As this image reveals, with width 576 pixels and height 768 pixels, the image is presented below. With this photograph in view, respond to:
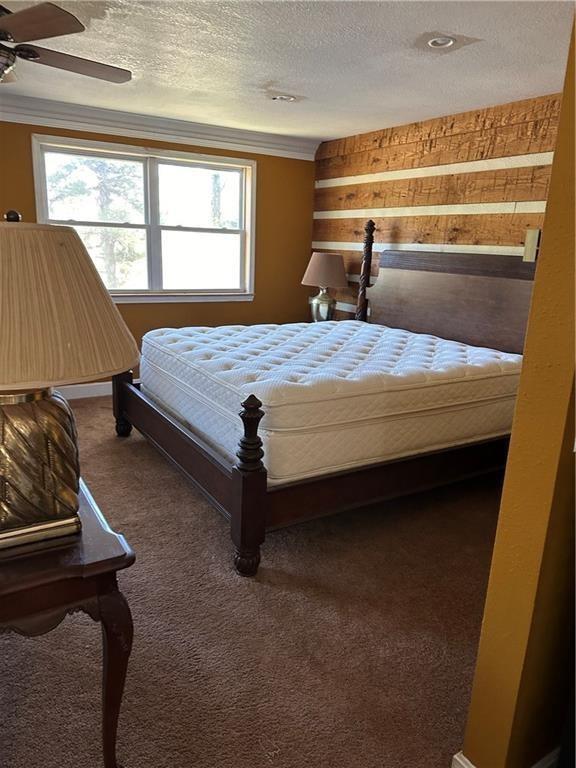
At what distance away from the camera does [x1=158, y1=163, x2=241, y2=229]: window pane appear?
15.8ft

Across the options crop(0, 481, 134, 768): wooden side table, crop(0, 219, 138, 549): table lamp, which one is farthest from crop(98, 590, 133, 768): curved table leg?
crop(0, 219, 138, 549): table lamp

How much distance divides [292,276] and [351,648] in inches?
168

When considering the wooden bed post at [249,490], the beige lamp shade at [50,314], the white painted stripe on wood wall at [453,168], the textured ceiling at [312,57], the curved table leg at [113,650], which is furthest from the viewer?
the white painted stripe on wood wall at [453,168]

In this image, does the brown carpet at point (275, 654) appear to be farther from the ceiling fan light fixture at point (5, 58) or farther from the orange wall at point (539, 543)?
the ceiling fan light fixture at point (5, 58)

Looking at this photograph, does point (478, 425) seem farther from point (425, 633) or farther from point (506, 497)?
point (506, 497)

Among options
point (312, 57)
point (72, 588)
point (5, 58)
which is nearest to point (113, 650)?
point (72, 588)

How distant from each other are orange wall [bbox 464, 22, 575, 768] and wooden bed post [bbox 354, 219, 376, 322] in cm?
369

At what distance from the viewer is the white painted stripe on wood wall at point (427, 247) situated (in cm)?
368

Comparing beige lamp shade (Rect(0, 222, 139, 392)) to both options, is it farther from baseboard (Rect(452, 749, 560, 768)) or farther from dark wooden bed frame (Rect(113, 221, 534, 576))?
baseboard (Rect(452, 749, 560, 768))

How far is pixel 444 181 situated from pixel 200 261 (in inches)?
92.4

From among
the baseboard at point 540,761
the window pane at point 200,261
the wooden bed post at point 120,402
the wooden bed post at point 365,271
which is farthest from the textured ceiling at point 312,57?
the baseboard at point 540,761

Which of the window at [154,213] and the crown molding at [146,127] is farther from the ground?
the crown molding at [146,127]

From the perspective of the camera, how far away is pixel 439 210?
13.6ft

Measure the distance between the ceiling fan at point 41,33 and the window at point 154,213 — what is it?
91.3 inches
